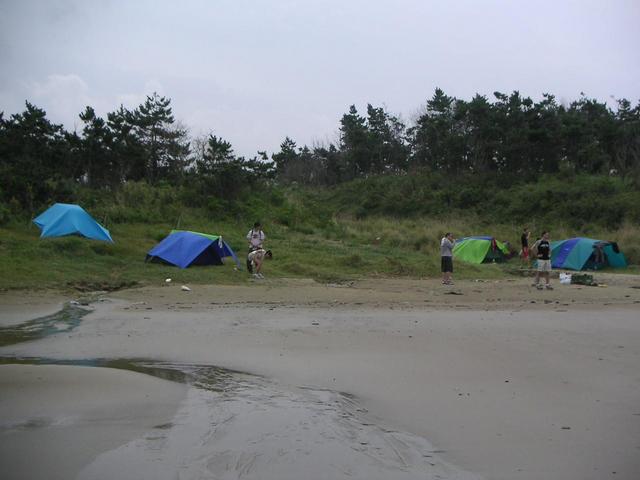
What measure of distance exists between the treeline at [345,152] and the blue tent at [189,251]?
6339 millimetres

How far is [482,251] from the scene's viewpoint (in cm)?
2362

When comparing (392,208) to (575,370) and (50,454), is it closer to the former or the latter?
(575,370)

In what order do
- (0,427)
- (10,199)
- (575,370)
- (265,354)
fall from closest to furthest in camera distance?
(0,427) < (575,370) < (265,354) < (10,199)

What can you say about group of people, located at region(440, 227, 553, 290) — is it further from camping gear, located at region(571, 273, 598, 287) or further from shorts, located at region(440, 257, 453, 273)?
camping gear, located at region(571, 273, 598, 287)

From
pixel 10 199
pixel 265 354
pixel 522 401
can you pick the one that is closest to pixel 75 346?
pixel 265 354

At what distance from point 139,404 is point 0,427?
104 centimetres

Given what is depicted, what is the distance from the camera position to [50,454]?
3.85 meters

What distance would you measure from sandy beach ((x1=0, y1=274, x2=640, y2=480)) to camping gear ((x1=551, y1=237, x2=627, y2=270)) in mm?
12674

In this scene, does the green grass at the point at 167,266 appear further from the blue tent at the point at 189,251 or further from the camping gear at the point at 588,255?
the camping gear at the point at 588,255

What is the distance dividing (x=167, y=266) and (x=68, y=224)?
4.39 metres

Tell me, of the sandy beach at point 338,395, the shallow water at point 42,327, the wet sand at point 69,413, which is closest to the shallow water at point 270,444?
the sandy beach at point 338,395

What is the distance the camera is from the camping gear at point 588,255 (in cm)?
2197

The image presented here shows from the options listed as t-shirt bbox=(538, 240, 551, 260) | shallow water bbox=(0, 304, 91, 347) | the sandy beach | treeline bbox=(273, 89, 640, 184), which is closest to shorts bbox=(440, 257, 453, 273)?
t-shirt bbox=(538, 240, 551, 260)

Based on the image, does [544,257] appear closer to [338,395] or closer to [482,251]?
[482,251]
